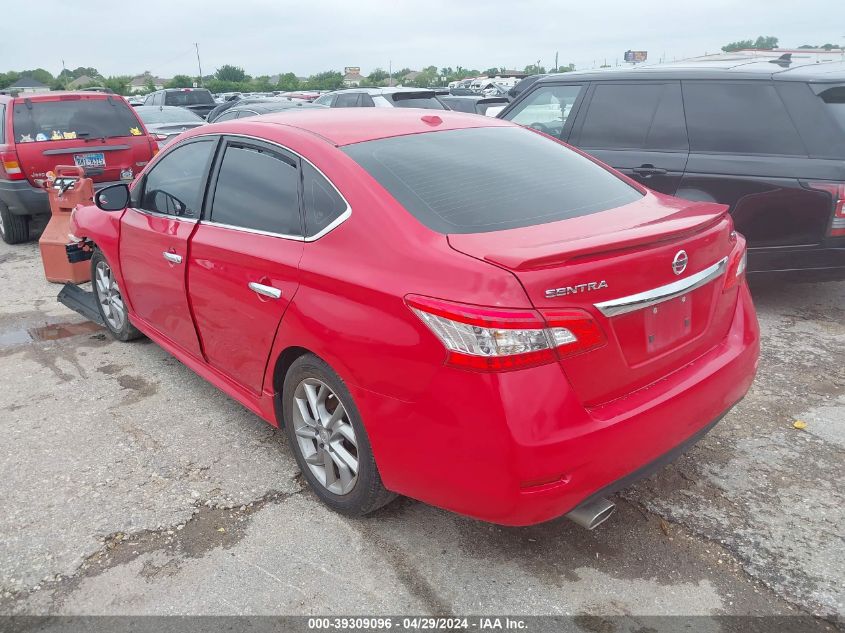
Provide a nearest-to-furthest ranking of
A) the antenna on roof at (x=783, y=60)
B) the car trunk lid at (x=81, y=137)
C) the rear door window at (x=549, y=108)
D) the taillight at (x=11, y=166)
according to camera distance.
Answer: the antenna on roof at (x=783, y=60), the rear door window at (x=549, y=108), the taillight at (x=11, y=166), the car trunk lid at (x=81, y=137)

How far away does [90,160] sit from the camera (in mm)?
8156

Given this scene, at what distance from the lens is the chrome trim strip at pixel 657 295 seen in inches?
90.4

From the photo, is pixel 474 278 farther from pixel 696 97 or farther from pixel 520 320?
pixel 696 97

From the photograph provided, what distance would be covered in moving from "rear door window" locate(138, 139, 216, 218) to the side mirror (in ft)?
0.52

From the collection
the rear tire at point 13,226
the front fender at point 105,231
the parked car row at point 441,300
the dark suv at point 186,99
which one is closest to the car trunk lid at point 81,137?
the rear tire at point 13,226

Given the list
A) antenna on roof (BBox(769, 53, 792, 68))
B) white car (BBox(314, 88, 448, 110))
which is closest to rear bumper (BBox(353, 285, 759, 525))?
antenna on roof (BBox(769, 53, 792, 68))

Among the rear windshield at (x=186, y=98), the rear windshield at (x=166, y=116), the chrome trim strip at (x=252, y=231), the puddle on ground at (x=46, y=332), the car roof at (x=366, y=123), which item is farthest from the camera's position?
the rear windshield at (x=186, y=98)

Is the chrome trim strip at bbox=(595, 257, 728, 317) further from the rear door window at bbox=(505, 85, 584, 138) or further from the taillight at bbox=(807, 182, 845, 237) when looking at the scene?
the rear door window at bbox=(505, 85, 584, 138)

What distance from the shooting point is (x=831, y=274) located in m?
4.95

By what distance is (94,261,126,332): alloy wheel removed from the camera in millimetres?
4855

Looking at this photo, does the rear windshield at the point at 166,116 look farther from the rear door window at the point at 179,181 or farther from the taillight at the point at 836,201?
the taillight at the point at 836,201

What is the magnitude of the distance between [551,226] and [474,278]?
53 centimetres

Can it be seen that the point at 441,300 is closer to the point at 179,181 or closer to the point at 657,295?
the point at 657,295

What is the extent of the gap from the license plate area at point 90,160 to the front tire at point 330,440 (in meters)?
6.34
